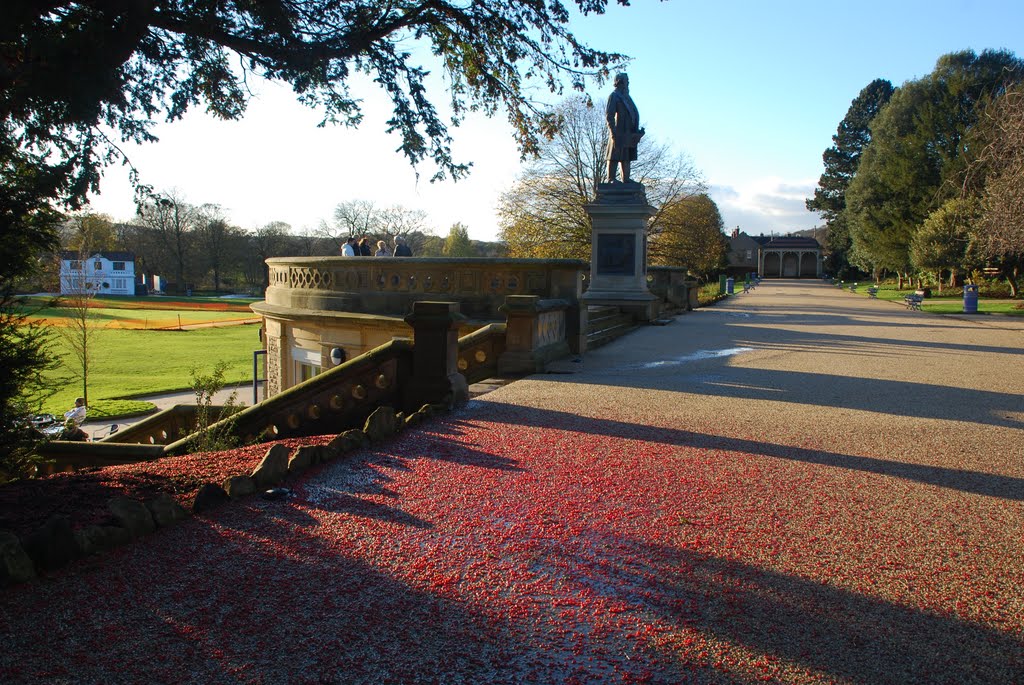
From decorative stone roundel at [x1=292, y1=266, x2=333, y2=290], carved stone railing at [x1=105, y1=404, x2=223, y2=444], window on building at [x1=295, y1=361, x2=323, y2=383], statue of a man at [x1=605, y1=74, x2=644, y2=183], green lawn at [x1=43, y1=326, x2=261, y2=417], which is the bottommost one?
green lawn at [x1=43, y1=326, x2=261, y2=417]

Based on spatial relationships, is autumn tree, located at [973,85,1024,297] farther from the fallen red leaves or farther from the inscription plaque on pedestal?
the fallen red leaves

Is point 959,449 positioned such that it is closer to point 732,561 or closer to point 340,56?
point 732,561

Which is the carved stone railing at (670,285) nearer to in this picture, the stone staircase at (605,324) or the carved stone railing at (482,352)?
the stone staircase at (605,324)

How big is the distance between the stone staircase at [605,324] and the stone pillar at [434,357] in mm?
6207

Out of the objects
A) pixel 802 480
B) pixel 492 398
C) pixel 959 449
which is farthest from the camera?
pixel 492 398

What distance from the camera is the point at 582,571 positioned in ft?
12.1

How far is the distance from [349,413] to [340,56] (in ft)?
11.3

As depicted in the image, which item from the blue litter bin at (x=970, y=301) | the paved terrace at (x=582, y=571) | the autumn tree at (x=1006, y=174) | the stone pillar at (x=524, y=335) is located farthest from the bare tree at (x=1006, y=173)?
the paved terrace at (x=582, y=571)

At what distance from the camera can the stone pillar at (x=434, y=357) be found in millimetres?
7867

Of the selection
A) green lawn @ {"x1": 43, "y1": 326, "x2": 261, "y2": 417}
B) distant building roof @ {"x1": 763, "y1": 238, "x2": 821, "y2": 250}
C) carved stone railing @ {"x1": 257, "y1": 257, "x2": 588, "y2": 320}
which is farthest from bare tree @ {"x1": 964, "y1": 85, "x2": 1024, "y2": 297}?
distant building roof @ {"x1": 763, "y1": 238, "x2": 821, "y2": 250}

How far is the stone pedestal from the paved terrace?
12850mm

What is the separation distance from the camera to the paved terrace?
2861mm

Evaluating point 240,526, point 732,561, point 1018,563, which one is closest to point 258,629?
point 240,526

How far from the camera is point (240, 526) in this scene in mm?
4324
